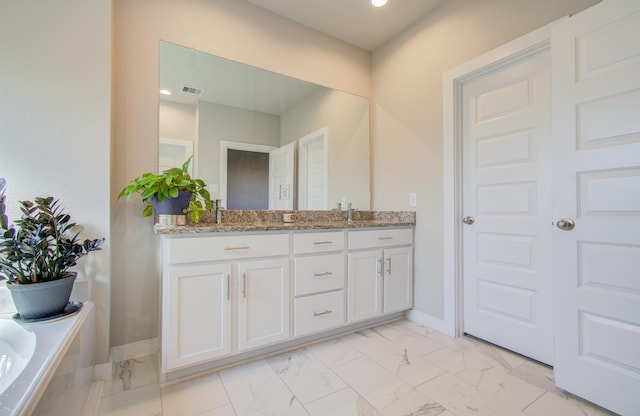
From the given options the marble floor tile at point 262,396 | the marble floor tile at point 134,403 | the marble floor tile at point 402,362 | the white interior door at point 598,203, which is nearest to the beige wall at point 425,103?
the white interior door at point 598,203

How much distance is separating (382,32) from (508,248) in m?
2.11

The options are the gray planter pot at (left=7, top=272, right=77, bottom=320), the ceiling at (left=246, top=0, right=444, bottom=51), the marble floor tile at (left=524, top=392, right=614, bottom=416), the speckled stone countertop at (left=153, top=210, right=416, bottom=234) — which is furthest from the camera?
the ceiling at (left=246, top=0, right=444, bottom=51)

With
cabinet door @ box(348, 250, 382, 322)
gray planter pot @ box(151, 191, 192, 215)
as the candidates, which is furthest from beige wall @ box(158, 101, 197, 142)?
cabinet door @ box(348, 250, 382, 322)

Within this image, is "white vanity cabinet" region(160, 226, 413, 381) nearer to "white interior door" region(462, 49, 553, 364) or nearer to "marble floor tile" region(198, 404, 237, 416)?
"marble floor tile" region(198, 404, 237, 416)

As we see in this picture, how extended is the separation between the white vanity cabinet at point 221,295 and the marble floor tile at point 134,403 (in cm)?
14

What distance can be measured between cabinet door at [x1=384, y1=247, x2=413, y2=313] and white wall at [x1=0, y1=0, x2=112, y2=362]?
189 centimetres

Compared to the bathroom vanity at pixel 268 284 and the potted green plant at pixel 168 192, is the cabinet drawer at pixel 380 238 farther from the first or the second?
the potted green plant at pixel 168 192

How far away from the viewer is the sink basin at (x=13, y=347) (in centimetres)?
105

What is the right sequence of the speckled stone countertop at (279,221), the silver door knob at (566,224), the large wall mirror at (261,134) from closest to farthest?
the silver door knob at (566,224)
the speckled stone countertop at (279,221)
the large wall mirror at (261,134)

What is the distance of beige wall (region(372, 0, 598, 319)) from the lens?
2.00m

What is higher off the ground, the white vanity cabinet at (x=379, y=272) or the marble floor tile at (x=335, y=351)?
the white vanity cabinet at (x=379, y=272)

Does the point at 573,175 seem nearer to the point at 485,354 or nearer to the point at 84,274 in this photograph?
the point at 485,354

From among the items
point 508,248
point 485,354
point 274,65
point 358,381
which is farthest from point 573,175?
point 274,65

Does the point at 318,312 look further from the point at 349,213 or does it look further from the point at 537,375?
the point at 537,375
